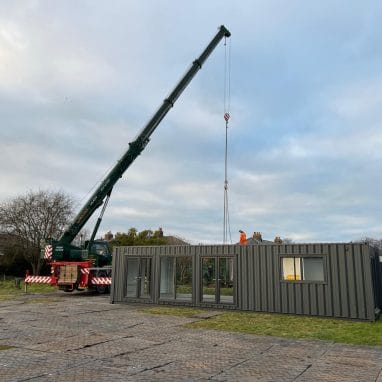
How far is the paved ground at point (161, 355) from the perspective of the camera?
Result: 6.30 m

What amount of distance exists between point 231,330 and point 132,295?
749cm

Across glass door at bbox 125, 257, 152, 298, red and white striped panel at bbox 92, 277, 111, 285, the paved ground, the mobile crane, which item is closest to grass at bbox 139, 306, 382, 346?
the paved ground

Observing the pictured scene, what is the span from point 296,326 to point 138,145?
11.9 meters

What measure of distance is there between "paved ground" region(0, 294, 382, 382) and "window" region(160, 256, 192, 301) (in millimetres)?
4346

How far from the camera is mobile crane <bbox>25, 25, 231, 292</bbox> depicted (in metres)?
20.0

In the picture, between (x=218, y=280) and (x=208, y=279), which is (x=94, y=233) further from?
(x=218, y=280)

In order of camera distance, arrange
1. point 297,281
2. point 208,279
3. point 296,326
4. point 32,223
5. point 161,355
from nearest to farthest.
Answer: point 161,355
point 296,326
point 297,281
point 208,279
point 32,223

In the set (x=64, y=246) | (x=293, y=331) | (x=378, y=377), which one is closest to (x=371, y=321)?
(x=293, y=331)

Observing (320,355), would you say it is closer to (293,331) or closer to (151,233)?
(293,331)

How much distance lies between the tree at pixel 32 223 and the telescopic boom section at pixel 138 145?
14.4 m

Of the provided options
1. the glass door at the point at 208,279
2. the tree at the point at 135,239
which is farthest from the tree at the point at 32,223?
the glass door at the point at 208,279

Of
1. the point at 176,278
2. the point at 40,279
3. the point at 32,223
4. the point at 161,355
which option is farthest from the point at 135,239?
the point at 161,355

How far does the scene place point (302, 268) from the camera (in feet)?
44.0

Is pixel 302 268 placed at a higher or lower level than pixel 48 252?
lower
